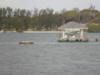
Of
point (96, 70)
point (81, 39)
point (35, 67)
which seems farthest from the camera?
point (81, 39)

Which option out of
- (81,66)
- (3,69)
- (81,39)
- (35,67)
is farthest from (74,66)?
(81,39)

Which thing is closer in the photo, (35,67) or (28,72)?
(28,72)

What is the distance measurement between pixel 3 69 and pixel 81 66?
7.66 m

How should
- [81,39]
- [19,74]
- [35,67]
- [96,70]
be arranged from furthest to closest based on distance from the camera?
[81,39] < [35,67] < [96,70] < [19,74]

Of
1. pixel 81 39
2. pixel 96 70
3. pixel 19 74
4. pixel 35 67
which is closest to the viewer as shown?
pixel 19 74

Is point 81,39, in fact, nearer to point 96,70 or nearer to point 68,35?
point 68,35

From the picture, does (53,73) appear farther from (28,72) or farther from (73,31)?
(73,31)

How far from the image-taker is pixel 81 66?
46656mm

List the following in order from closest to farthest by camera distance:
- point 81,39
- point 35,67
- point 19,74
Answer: point 19,74 → point 35,67 → point 81,39

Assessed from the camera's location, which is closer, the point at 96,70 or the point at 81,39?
the point at 96,70

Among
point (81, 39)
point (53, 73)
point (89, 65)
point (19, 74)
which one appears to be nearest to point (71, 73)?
point (53, 73)

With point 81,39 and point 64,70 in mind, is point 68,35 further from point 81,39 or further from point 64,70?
point 64,70

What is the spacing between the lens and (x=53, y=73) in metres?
40.0

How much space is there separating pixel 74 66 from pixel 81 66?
704 mm
